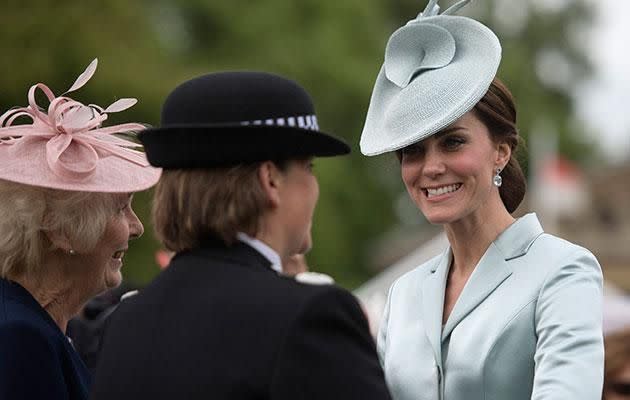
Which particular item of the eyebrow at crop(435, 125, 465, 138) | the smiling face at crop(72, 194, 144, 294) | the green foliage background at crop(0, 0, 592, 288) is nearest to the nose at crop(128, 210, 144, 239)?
the smiling face at crop(72, 194, 144, 294)

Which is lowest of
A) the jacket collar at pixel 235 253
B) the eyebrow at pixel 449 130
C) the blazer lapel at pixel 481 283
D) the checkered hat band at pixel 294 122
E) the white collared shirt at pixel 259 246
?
the blazer lapel at pixel 481 283

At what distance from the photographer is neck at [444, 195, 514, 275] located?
3881mm

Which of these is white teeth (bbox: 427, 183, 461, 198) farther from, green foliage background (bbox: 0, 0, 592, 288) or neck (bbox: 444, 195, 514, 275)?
green foliage background (bbox: 0, 0, 592, 288)

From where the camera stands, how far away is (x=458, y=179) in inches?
150

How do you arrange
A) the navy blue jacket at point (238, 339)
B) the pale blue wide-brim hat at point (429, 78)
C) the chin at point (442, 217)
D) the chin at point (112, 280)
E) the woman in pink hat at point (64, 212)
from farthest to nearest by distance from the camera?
the chin at point (112, 280)
the woman in pink hat at point (64, 212)
the chin at point (442, 217)
the pale blue wide-brim hat at point (429, 78)
the navy blue jacket at point (238, 339)

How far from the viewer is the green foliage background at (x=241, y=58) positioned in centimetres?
1848

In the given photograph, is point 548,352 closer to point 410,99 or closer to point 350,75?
point 410,99

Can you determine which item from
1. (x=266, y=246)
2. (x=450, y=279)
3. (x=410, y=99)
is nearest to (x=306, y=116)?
(x=266, y=246)

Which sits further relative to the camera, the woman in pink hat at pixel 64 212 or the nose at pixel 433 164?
the woman in pink hat at pixel 64 212

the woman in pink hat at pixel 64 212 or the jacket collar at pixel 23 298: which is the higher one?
the woman in pink hat at pixel 64 212

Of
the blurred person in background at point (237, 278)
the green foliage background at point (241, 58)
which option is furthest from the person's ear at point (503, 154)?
the green foliage background at point (241, 58)

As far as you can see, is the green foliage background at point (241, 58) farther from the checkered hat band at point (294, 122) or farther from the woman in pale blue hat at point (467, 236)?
the checkered hat band at point (294, 122)

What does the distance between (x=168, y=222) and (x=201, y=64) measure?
66.8ft

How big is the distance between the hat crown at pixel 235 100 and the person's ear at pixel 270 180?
0.11m
